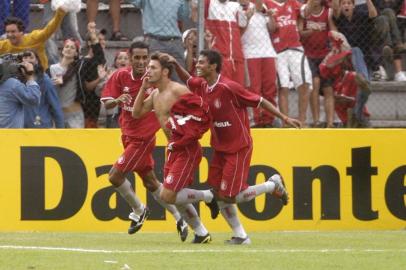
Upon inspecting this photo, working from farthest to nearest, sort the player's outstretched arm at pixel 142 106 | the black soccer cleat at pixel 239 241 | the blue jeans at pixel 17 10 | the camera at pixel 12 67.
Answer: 1. the blue jeans at pixel 17 10
2. the camera at pixel 12 67
3. the player's outstretched arm at pixel 142 106
4. the black soccer cleat at pixel 239 241

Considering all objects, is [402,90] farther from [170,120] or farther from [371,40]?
[170,120]

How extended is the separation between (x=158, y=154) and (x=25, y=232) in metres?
1.92

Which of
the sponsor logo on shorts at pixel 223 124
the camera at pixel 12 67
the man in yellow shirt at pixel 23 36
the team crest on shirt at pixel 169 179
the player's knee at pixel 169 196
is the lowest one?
the player's knee at pixel 169 196

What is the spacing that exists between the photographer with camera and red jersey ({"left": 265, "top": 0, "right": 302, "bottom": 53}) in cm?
340

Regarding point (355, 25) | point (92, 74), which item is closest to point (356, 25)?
point (355, 25)

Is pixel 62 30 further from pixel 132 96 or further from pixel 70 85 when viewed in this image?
pixel 132 96

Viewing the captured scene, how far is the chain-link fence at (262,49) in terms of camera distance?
15305mm

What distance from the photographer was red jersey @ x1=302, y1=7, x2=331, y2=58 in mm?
16172

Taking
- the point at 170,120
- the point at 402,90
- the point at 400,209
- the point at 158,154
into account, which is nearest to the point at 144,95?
the point at 170,120

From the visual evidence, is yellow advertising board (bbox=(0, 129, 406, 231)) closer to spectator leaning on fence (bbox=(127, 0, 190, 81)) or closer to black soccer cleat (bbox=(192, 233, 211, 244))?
spectator leaning on fence (bbox=(127, 0, 190, 81))

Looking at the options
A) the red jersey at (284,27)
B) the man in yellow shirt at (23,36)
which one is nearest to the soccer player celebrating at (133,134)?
the man in yellow shirt at (23,36)

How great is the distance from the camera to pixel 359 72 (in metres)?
15.9

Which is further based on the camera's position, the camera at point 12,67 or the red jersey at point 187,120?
the camera at point 12,67

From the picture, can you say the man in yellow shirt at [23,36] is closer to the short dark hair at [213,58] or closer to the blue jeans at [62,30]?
the blue jeans at [62,30]
